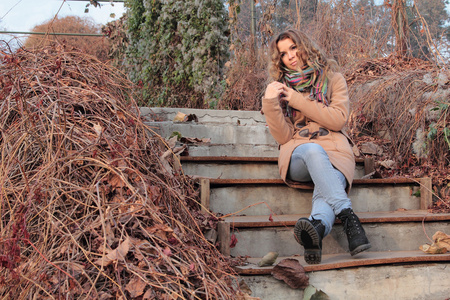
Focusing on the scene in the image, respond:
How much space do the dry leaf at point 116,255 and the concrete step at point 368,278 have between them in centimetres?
62

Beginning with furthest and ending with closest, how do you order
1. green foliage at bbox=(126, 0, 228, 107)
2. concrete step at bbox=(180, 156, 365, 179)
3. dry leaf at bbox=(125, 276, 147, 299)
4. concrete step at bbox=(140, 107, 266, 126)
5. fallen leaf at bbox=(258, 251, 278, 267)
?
Result: green foliage at bbox=(126, 0, 228, 107) < concrete step at bbox=(140, 107, 266, 126) < concrete step at bbox=(180, 156, 365, 179) < fallen leaf at bbox=(258, 251, 278, 267) < dry leaf at bbox=(125, 276, 147, 299)

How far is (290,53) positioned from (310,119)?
42cm

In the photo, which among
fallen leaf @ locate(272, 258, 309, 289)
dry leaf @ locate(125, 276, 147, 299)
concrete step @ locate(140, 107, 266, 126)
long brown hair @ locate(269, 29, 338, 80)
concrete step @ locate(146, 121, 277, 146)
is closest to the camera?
dry leaf @ locate(125, 276, 147, 299)

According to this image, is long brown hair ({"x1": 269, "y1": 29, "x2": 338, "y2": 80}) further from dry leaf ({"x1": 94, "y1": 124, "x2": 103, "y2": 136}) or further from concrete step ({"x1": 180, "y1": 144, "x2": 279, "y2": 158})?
dry leaf ({"x1": 94, "y1": 124, "x2": 103, "y2": 136})

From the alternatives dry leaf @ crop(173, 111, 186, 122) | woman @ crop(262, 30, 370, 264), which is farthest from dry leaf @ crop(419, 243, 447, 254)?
dry leaf @ crop(173, 111, 186, 122)

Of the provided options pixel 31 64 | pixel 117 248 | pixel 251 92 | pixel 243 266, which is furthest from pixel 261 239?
pixel 251 92

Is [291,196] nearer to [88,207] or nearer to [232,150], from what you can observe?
[232,150]

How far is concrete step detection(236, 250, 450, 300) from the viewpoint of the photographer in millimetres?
2090

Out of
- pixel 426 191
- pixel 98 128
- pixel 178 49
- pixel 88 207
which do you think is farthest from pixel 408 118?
pixel 178 49

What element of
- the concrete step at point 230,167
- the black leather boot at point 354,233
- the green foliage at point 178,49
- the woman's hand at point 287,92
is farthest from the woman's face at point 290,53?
the green foliage at point 178,49

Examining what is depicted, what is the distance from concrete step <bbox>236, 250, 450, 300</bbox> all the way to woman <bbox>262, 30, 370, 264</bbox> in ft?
0.84

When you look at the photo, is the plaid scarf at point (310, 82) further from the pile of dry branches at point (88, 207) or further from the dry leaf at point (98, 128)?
the dry leaf at point (98, 128)

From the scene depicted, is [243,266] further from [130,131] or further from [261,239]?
[130,131]

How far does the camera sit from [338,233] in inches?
100
